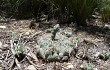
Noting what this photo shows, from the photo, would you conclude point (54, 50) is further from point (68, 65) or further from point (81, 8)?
point (81, 8)

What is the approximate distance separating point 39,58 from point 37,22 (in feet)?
2.69

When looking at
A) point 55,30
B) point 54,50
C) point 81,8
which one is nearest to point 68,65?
point 54,50

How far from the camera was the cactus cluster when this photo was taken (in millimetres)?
2336

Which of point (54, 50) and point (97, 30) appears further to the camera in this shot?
point (97, 30)

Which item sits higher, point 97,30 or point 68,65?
point 97,30

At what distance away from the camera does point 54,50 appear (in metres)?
2.36

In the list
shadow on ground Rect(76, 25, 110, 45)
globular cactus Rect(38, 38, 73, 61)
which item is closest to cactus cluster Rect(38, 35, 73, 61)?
globular cactus Rect(38, 38, 73, 61)

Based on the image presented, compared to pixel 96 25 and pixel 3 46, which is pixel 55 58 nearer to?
pixel 3 46

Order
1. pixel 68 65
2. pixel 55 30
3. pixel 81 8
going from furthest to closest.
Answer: pixel 81 8
pixel 55 30
pixel 68 65

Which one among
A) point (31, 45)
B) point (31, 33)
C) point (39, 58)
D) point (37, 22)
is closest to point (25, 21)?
point (37, 22)

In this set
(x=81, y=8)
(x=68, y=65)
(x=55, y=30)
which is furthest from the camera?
(x=81, y=8)

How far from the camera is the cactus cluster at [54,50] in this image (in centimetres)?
234

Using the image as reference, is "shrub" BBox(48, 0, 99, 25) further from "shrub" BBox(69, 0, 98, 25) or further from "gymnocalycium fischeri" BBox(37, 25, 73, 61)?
"gymnocalycium fischeri" BBox(37, 25, 73, 61)

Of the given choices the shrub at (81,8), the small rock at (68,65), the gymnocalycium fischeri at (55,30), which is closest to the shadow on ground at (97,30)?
the shrub at (81,8)
